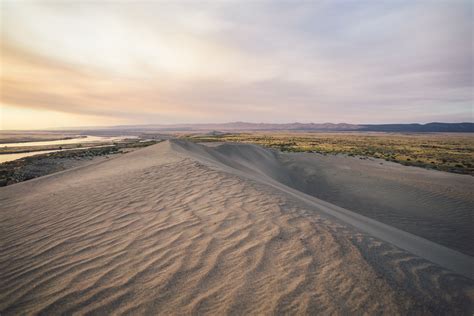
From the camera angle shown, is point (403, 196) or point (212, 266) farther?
point (403, 196)

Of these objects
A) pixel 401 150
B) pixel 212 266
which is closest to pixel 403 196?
pixel 212 266

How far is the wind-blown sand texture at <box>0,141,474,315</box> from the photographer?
2230 mm

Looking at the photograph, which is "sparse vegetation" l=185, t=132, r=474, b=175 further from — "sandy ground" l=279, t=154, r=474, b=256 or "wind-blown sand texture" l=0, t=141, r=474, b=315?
"wind-blown sand texture" l=0, t=141, r=474, b=315

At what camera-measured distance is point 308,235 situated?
3402mm

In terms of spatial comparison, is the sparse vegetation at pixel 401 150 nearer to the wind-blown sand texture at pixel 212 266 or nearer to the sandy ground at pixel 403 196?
the sandy ground at pixel 403 196

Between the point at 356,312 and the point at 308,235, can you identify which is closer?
the point at 356,312

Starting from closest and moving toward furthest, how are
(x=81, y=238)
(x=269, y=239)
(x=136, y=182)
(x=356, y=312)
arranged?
(x=356, y=312) < (x=269, y=239) < (x=81, y=238) < (x=136, y=182)

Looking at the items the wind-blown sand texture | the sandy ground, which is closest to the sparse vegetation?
the sandy ground

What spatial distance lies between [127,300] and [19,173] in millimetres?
19631

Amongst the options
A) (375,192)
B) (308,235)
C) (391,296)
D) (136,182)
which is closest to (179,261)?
(308,235)

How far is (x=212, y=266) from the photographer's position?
271 centimetres

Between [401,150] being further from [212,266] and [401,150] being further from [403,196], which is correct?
[212,266]

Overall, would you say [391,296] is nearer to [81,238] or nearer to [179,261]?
[179,261]

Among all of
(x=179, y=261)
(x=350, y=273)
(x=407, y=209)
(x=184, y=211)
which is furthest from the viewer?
(x=407, y=209)
